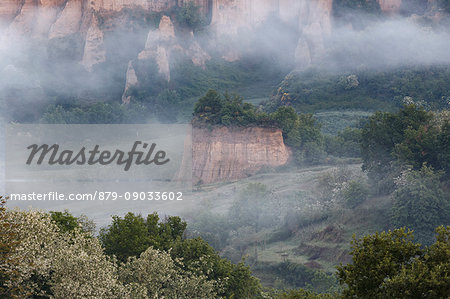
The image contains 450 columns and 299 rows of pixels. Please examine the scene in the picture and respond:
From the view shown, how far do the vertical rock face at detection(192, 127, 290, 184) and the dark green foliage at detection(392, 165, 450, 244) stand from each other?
2114cm

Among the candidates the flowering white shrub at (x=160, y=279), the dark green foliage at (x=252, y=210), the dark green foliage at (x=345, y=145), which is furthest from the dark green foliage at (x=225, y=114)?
the flowering white shrub at (x=160, y=279)

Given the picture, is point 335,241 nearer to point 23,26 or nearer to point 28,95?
point 28,95

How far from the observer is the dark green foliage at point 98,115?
8369cm

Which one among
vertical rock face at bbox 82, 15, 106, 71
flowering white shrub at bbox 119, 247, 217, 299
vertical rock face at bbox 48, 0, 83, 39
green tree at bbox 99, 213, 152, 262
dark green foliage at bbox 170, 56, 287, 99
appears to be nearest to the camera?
flowering white shrub at bbox 119, 247, 217, 299

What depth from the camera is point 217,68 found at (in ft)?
342

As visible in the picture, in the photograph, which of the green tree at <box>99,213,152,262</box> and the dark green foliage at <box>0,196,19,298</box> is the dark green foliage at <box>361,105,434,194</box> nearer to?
the green tree at <box>99,213,152,262</box>

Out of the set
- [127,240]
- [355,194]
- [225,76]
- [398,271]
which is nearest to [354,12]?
[225,76]

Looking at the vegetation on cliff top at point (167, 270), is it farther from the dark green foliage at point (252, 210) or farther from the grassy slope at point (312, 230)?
the dark green foliage at point (252, 210)

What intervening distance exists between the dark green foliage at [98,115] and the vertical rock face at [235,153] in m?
29.5

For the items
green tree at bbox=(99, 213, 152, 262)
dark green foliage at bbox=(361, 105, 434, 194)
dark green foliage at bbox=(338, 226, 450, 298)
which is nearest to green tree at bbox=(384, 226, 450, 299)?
dark green foliage at bbox=(338, 226, 450, 298)

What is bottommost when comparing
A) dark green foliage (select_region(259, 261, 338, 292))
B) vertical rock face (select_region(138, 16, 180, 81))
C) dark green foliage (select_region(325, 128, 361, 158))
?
dark green foliage (select_region(259, 261, 338, 292))

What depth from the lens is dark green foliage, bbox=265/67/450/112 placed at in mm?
72875

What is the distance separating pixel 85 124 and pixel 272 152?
34.7m

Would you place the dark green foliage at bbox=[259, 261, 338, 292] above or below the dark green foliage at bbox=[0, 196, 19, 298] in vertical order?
below
